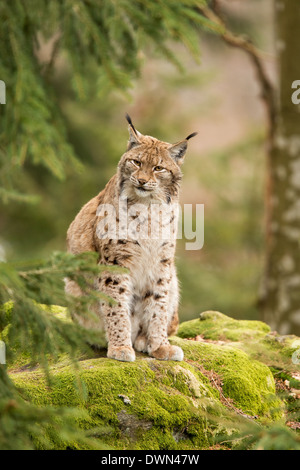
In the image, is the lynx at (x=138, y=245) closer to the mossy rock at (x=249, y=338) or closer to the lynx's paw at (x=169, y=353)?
the lynx's paw at (x=169, y=353)

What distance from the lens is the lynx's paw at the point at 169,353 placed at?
3.75m

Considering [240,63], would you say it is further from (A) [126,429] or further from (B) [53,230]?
A: (A) [126,429]

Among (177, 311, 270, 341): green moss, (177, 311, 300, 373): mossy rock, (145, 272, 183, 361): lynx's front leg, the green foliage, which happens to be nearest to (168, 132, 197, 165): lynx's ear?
the green foliage

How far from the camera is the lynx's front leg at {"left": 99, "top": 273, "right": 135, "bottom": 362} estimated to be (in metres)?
3.70

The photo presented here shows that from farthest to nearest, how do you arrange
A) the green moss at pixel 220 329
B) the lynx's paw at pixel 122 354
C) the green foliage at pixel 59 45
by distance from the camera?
the green moss at pixel 220 329, the lynx's paw at pixel 122 354, the green foliage at pixel 59 45

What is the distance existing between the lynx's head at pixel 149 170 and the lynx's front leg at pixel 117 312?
0.53 m

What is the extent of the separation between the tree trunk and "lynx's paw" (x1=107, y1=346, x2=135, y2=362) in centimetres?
335

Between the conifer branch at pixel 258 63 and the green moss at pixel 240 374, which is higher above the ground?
the conifer branch at pixel 258 63

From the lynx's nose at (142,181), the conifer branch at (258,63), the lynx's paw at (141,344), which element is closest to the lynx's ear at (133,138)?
the lynx's nose at (142,181)

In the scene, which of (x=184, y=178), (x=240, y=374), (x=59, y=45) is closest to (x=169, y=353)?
(x=240, y=374)

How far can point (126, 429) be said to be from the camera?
311 centimetres

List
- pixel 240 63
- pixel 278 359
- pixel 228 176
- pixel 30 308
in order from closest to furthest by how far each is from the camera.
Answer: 1. pixel 30 308
2. pixel 278 359
3. pixel 228 176
4. pixel 240 63
